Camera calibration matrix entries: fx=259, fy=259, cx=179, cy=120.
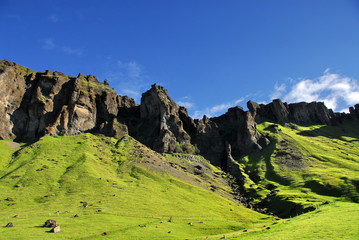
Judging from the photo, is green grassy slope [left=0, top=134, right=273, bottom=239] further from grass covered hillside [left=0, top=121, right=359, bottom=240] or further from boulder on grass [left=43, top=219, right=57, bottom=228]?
boulder on grass [left=43, top=219, right=57, bottom=228]

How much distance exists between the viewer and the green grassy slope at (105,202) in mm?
89938

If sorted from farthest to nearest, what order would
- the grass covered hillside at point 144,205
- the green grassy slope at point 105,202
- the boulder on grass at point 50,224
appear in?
the green grassy slope at point 105,202 < the boulder on grass at point 50,224 < the grass covered hillside at point 144,205

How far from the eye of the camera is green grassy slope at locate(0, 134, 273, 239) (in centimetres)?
8994

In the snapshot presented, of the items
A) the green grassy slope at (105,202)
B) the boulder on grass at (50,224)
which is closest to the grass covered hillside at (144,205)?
the green grassy slope at (105,202)

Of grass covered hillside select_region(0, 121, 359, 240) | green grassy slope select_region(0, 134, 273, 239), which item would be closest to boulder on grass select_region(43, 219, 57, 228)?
grass covered hillside select_region(0, 121, 359, 240)

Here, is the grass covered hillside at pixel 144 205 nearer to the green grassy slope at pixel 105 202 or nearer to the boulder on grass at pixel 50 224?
the green grassy slope at pixel 105 202

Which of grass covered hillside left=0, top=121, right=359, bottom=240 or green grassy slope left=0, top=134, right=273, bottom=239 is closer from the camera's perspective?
grass covered hillside left=0, top=121, right=359, bottom=240

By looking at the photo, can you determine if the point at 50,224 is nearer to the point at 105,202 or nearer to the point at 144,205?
the point at 105,202

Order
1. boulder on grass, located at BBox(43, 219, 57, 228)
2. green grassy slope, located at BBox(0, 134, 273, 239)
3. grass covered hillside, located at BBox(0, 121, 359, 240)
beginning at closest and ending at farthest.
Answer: grass covered hillside, located at BBox(0, 121, 359, 240) < boulder on grass, located at BBox(43, 219, 57, 228) < green grassy slope, located at BBox(0, 134, 273, 239)

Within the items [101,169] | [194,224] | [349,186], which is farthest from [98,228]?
[349,186]

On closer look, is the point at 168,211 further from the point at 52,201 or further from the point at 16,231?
the point at 16,231

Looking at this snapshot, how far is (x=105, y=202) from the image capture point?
12800 centimetres

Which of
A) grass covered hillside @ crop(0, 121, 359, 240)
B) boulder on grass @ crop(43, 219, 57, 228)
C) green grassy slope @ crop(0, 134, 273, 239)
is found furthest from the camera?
green grassy slope @ crop(0, 134, 273, 239)

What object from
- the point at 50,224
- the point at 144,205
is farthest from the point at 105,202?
the point at 50,224
